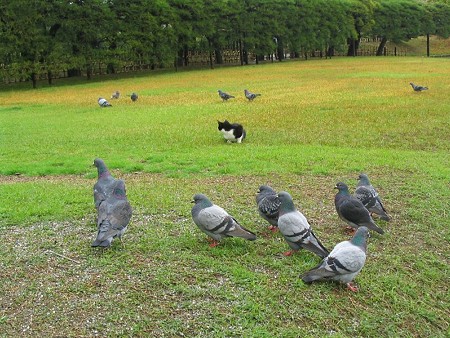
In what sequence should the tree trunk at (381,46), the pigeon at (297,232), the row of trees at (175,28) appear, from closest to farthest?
the pigeon at (297,232), the row of trees at (175,28), the tree trunk at (381,46)

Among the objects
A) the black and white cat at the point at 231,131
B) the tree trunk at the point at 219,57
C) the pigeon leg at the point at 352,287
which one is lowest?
the pigeon leg at the point at 352,287

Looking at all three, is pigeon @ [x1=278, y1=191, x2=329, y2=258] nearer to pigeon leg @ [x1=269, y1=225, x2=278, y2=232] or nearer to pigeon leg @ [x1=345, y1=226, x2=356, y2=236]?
pigeon leg @ [x1=269, y1=225, x2=278, y2=232]

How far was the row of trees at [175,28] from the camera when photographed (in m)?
38.6

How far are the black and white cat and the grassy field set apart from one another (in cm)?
38

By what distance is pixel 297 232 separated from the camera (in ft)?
19.0

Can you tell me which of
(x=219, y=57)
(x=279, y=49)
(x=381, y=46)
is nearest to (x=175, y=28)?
(x=219, y=57)

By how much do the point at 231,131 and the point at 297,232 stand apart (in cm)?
818

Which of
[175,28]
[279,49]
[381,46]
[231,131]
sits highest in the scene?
[175,28]

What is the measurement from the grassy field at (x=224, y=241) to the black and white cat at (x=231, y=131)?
38 centimetres

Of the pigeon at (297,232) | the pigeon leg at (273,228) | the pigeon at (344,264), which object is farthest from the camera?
the pigeon leg at (273,228)

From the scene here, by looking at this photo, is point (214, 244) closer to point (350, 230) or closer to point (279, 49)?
point (350, 230)

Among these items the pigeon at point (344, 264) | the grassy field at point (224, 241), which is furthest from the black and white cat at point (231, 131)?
the pigeon at point (344, 264)

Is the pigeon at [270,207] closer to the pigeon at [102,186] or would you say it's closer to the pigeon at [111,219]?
the pigeon at [111,219]

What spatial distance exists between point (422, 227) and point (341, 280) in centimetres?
274
